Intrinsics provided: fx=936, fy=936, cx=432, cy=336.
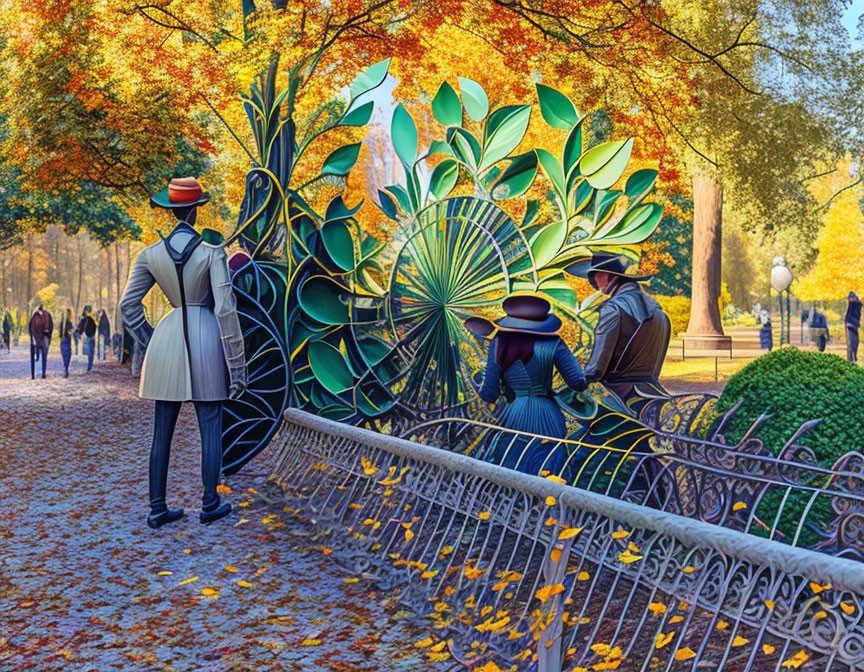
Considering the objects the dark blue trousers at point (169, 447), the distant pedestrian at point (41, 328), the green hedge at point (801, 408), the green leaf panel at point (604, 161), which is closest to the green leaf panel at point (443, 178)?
the green leaf panel at point (604, 161)

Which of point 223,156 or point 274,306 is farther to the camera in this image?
point 223,156

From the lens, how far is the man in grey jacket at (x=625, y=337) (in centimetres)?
586

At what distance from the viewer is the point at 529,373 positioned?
5.46 meters

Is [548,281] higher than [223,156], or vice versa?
[223,156]

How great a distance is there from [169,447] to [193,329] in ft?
2.61

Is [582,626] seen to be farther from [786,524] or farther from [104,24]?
[104,24]

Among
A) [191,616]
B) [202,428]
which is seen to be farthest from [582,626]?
[202,428]

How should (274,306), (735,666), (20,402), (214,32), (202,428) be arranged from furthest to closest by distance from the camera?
1. (20,402)
2. (214,32)
3. (274,306)
4. (202,428)
5. (735,666)

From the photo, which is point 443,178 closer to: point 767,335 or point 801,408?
point 801,408

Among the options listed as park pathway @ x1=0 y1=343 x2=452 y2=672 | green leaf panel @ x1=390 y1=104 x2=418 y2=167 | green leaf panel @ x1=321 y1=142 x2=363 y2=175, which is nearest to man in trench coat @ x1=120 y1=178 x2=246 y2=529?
park pathway @ x1=0 y1=343 x2=452 y2=672

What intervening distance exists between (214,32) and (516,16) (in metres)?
4.36

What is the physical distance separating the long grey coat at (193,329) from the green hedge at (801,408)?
10.4 ft

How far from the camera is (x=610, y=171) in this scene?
271 inches

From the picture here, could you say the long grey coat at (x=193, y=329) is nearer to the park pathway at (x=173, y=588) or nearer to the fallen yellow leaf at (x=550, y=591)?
the park pathway at (x=173, y=588)
